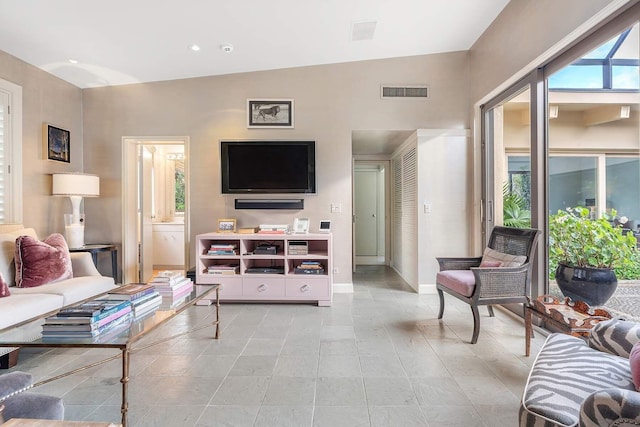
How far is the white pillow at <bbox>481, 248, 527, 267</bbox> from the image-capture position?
8.86ft

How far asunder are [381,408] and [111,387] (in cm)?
157

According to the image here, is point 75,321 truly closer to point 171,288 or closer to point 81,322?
point 81,322

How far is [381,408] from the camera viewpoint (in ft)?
5.58

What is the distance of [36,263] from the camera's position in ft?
8.75

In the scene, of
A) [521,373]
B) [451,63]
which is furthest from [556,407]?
[451,63]

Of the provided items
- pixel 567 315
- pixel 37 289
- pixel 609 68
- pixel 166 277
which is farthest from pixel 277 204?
pixel 609 68

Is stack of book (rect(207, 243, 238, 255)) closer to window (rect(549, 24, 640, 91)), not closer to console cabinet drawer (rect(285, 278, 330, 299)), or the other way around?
console cabinet drawer (rect(285, 278, 330, 299))

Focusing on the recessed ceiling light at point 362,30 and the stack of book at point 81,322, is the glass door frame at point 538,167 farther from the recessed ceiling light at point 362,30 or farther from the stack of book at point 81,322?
the stack of book at point 81,322

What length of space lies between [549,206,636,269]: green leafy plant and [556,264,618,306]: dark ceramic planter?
7 centimetres

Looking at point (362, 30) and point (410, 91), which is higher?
point (362, 30)

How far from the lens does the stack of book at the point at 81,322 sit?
5.20 feet

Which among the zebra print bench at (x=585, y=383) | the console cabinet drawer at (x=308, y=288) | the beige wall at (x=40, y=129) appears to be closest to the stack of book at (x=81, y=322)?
the zebra print bench at (x=585, y=383)

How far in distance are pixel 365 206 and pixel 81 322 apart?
5.03 m

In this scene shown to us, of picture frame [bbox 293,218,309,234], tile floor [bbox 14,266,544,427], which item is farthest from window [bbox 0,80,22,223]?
picture frame [bbox 293,218,309,234]
